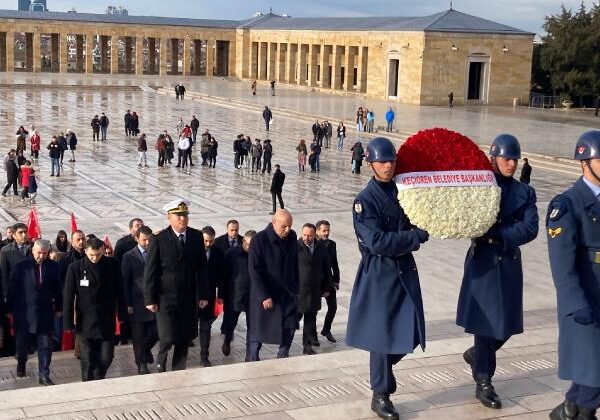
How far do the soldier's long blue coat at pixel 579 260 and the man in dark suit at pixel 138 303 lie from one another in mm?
3758

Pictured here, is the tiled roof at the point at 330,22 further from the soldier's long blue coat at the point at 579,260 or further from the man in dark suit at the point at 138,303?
the soldier's long blue coat at the point at 579,260

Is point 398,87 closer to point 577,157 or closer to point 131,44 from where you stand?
point 131,44

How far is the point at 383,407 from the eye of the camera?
191 inches

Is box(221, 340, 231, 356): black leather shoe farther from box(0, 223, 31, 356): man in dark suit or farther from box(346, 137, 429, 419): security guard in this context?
box(346, 137, 429, 419): security guard

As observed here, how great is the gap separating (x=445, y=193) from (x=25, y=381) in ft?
14.4

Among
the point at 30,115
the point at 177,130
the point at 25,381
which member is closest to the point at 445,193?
the point at 25,381

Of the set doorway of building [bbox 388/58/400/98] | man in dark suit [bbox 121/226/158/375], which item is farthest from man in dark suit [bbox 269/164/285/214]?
doorway of building [bbox 388/58/400/98]

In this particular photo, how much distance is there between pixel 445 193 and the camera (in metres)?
4.74

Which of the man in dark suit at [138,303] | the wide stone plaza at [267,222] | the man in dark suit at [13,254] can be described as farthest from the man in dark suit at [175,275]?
the man in dark suit at [13,254]

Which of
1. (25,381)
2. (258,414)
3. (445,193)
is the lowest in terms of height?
(25,381)

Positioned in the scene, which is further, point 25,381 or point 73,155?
point 73,155

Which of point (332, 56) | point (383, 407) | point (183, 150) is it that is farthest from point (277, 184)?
point (332, 56)

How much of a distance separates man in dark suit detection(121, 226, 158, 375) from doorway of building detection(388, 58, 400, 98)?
1707 inches

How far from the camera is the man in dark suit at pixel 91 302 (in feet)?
22.1
